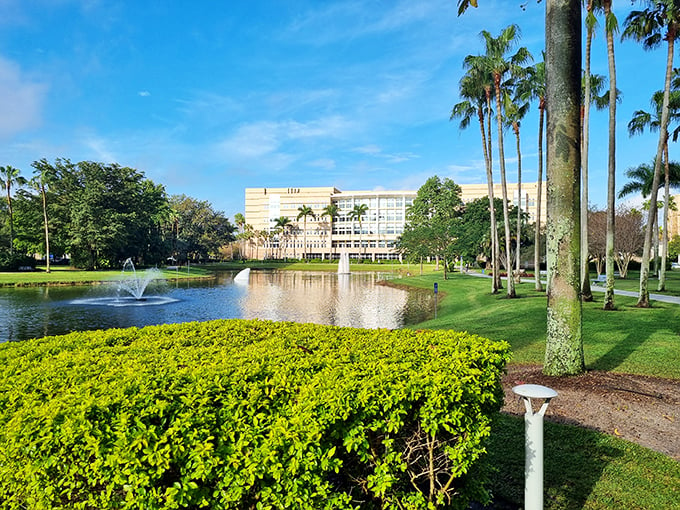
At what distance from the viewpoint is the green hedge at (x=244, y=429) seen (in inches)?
92.9

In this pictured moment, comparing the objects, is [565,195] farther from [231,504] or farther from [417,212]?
[417,212]

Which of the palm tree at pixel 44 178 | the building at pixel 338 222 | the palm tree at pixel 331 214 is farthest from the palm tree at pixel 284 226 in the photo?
the palm tree at pixel 44 178

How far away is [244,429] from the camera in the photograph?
98.7 inches

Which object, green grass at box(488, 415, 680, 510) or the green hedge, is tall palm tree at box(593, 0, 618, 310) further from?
the green hedge

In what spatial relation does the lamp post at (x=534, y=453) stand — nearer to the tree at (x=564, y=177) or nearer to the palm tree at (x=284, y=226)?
the tree at (x=564, y=177)

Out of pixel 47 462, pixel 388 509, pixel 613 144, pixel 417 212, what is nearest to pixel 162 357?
pixel 47 462

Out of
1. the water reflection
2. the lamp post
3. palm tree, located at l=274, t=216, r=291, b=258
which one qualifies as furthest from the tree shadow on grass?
palm tree, located at l=274, t=216, r=291, b=258

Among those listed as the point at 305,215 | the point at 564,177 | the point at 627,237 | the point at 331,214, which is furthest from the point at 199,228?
the point at 564,177

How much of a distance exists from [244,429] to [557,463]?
3.84m

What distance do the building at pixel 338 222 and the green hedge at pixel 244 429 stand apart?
3971 inches

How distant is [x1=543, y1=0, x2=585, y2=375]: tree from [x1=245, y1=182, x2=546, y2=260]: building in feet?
317

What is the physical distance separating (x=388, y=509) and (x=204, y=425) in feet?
4.83

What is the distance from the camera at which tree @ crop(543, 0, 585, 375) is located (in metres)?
7.16

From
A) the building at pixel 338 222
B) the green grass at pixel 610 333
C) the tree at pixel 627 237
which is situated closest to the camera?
the green grass at pixel 610 333
